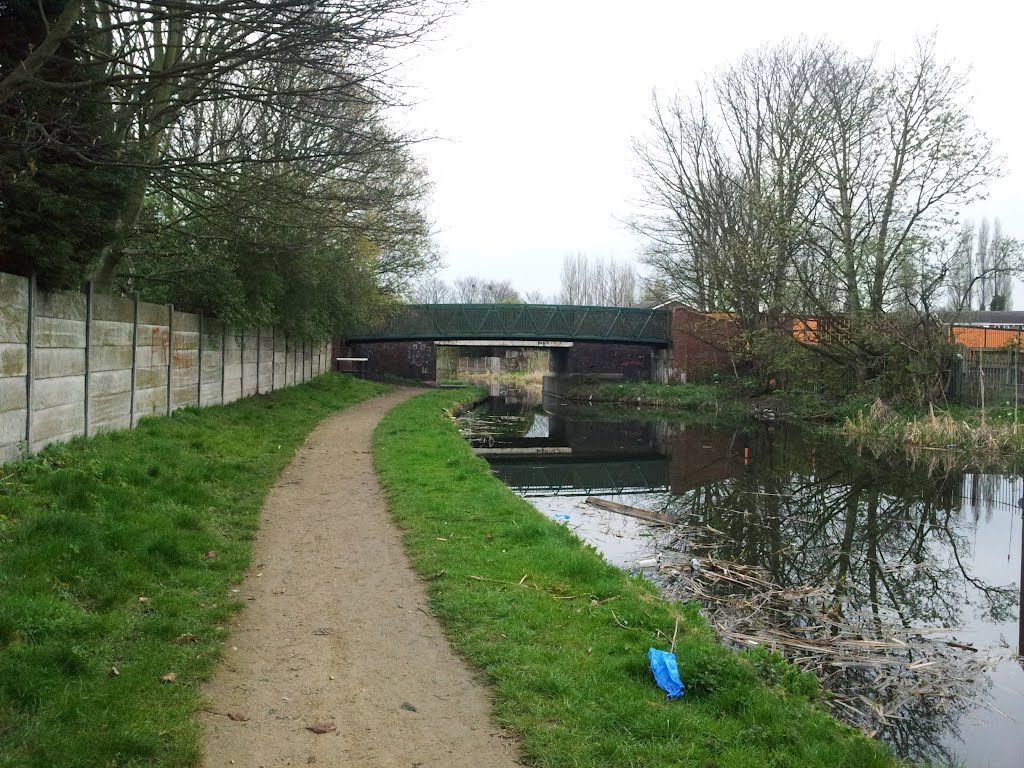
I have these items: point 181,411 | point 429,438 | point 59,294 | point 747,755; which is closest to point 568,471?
point 429,438

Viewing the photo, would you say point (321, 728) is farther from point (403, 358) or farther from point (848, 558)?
point (403, 358)

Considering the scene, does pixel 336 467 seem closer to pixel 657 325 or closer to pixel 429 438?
pixel 429 438

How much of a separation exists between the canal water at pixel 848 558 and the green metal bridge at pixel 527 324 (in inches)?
736

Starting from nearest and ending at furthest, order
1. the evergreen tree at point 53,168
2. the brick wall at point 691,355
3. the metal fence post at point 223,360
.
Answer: the evergreen tree at point 53,168, the metal fence post at point 223,360, the brick wall at point 691,355

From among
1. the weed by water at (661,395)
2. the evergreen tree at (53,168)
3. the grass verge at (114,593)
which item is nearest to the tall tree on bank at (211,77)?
the evergreen tree at (53,168)

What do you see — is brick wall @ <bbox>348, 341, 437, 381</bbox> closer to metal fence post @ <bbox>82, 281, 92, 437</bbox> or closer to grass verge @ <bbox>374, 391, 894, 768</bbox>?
metal fence post @ <bbox>82, 281, 92, 437</bbox>

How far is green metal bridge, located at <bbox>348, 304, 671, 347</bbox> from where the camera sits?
128ft

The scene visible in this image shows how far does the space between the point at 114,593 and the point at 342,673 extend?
183 centimetres

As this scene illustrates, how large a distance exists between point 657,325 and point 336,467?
94.4 ft

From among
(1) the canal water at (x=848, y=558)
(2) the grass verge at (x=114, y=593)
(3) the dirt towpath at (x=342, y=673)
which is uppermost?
(2) the grass verge at (x=114, y=593)

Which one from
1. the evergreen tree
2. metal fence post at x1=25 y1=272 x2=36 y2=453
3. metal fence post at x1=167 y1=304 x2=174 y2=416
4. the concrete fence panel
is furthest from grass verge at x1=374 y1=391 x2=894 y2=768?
metal fence post at x1=167 y1=304 x2=174 y2=416

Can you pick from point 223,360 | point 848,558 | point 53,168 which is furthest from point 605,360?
point 53,168

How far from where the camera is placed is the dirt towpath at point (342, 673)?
390cm

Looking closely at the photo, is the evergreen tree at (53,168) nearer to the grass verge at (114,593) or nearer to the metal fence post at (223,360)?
the grass verge at (114,593)
